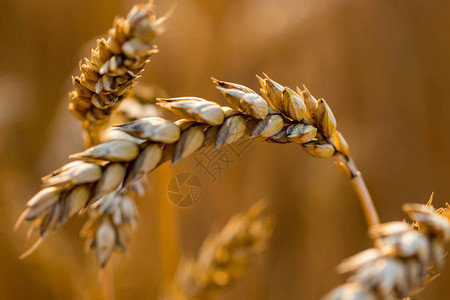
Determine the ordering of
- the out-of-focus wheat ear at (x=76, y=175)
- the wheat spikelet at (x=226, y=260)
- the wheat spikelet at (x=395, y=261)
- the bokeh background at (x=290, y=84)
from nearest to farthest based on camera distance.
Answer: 1. the wheat spikelet at (x=395, y=261)
2. the out-of-focus wheat ear at (x=76, y=175)
3. the wheat spikelet at (x=226, y=260)
4. the bokeh background at (x=290, y=84)

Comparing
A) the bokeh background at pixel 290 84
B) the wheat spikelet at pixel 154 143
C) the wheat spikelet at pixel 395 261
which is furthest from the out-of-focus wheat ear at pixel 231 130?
the bokeh background at pixel 290 84

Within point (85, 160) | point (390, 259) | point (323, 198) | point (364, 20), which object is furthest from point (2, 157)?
point (364, 20)

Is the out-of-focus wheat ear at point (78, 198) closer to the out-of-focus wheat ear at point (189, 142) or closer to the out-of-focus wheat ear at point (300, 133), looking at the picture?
the out-of-focus wheat ear at point (189, 142)

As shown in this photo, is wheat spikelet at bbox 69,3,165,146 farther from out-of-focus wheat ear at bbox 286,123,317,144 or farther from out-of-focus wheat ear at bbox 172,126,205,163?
out-of-focus wheat ear at bbox 286,123,317,144

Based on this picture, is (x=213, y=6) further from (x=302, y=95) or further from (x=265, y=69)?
(x=302, y=95)

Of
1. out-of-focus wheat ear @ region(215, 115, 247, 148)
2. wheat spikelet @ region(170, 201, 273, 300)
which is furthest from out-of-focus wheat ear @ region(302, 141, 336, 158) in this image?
wheat spikelet @ region(170, 201, 273, 300)
